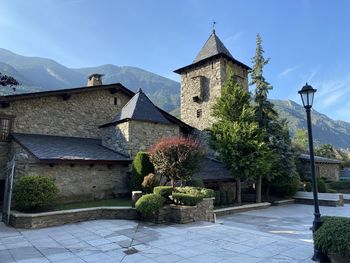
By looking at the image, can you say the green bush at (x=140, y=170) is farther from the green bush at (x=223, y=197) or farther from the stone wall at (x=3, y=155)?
the stone wall at (x=3, y=155)

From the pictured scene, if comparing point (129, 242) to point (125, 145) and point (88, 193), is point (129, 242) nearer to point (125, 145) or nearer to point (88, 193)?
point (88, 193)

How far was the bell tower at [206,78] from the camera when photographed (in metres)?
23.1

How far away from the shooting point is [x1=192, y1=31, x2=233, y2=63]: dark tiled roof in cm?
2392

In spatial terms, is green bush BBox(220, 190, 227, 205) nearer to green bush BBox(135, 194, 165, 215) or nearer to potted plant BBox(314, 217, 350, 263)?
green bush BBox(135, 194, 165, 215)

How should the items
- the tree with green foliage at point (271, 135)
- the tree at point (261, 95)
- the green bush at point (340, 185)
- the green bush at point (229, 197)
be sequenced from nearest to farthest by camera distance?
the green bush at point (229, 197) → the tree with green foliage at point (271, 135) → the tree at point (261, 95) → the green bush at point (340, 185)

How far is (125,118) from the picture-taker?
15.5 meters

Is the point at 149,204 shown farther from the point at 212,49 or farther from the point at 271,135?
the point at 212,49

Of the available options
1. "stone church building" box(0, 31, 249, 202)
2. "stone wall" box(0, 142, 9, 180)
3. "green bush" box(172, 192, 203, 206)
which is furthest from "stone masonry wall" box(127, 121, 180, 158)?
"stone wall" box(0, 142, 9, 180)

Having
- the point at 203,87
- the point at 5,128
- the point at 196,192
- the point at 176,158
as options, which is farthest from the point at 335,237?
the point at 203,87

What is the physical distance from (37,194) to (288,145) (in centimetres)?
1762

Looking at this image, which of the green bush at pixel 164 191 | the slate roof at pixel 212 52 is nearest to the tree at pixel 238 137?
the slate roof at pixel 212 52

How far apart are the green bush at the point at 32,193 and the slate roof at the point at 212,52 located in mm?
16947

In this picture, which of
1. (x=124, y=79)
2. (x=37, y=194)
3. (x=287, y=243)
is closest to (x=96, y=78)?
(x=37, y=194)

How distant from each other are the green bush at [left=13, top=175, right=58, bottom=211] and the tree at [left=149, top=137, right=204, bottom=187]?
15.2 ft
